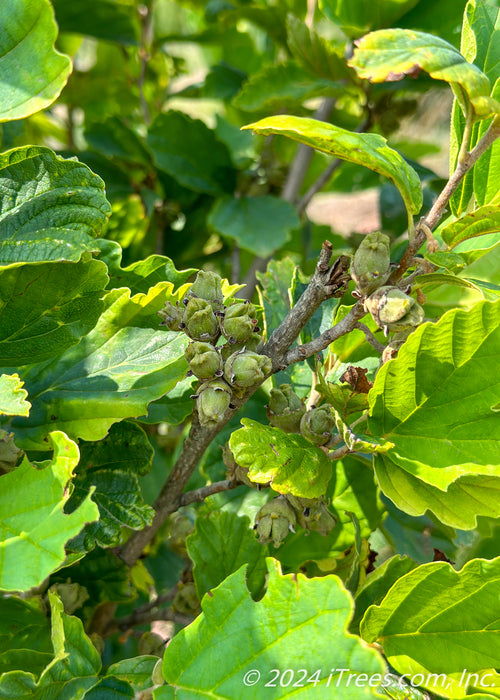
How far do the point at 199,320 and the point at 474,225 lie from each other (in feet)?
1.10

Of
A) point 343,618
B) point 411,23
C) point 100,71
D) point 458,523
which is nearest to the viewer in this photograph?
point 343,618

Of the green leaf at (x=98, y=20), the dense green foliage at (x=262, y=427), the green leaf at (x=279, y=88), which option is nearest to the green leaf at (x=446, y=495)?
the dense green foliage at (x=262, y=427)

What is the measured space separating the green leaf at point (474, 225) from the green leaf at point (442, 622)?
1.21 feet

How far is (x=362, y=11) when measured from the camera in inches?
59.6

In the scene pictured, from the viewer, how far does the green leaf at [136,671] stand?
0.85m

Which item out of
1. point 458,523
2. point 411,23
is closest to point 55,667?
point 458,523

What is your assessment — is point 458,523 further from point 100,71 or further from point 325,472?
point 100,71

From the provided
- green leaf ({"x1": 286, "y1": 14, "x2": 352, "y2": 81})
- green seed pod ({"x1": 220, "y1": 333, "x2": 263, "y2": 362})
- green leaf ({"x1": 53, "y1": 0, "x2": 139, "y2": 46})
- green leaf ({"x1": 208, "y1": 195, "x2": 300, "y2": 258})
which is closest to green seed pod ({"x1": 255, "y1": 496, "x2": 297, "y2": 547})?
green seed pod ({"x1": 220, "y1": 333, "x2": 263, "y2": 362})

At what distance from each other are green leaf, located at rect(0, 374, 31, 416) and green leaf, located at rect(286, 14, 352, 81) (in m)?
1.07

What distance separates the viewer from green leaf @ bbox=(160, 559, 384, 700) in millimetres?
699

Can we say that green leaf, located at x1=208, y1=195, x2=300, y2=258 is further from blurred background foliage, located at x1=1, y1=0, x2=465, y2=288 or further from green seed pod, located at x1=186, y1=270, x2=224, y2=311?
green seed pod, located at x1=186, y1=270, x2=224, y2=311

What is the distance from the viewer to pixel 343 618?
713 mm

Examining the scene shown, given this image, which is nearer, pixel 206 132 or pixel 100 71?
pixel 206 132

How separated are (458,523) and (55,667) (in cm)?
49
